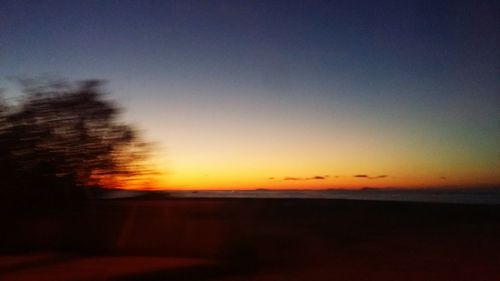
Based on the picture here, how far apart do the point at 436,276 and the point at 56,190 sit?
490 inches

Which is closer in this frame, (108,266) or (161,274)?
(161,274)

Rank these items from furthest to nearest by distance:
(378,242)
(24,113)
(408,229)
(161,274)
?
(408,229) < (378,242) < (24,113) < (161,274)

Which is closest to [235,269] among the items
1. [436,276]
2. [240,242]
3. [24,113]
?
[240,242]

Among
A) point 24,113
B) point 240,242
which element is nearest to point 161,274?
point 240,242

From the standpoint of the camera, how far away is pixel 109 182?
2292 cm

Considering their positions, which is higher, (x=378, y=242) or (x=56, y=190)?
(x=56, y=190)

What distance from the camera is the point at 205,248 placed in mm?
18234

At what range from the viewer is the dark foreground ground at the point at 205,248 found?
50.8ft

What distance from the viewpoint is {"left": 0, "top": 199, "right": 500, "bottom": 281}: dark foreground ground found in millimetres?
15477

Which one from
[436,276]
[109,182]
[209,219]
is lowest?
[436,276]

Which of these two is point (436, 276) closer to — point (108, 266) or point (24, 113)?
point (108, 266)

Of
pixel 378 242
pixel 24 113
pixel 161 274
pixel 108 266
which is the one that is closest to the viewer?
pixel 161 274

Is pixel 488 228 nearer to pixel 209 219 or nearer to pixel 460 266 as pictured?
pixel 460 266

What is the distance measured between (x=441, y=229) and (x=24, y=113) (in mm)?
16105
